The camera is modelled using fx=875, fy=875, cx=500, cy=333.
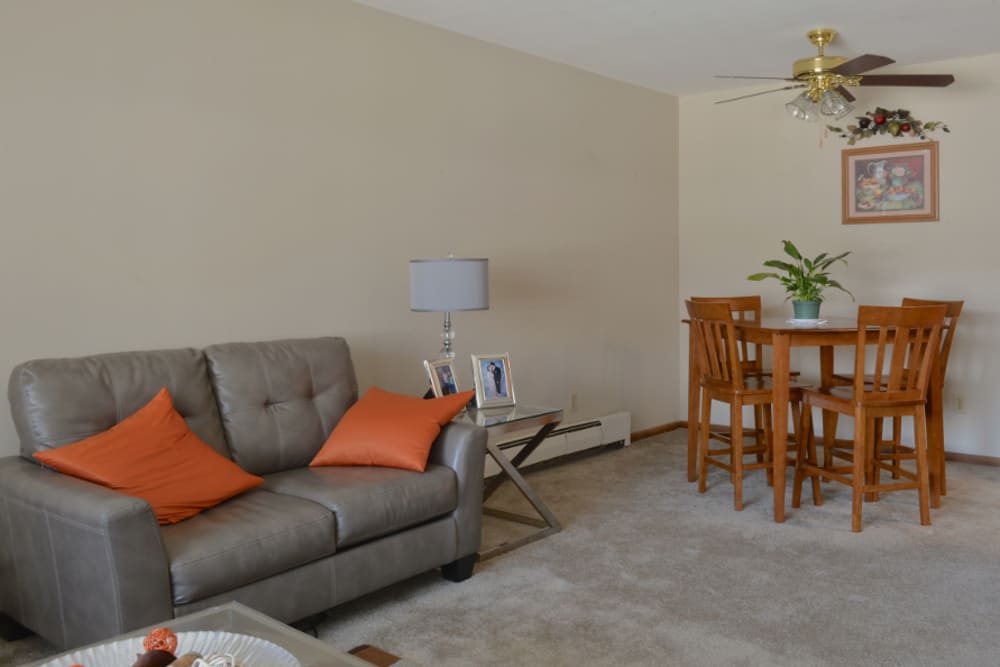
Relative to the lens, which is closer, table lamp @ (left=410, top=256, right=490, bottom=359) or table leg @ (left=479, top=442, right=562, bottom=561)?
table leg @ (left=479, top=442, right=562, bottom=561)

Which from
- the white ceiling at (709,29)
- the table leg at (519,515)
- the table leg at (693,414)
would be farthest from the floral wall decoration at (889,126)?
the table leg at (519,515)

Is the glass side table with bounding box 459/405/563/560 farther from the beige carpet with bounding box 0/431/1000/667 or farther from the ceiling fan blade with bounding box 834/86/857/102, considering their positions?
the ceiling fan blade with bounding box 834/86/857/102

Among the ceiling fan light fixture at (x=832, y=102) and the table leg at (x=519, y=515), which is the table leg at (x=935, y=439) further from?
the table leg at (x=519, y=515)

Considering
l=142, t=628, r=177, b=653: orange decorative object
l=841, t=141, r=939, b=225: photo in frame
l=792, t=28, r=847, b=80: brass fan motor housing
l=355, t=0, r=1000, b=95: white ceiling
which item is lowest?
l=142, t=628, r=177, b=653: orange decorative object

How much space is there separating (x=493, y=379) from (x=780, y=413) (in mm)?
1297

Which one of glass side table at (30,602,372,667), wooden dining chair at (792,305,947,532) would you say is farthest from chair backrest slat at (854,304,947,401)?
glass side table at (30,602,372,667)

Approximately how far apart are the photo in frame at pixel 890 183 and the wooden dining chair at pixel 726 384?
1554 mm

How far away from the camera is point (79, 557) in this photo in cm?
230

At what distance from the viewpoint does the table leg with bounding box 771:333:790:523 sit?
3867 mm

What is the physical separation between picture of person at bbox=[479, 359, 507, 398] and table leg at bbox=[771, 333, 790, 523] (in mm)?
1221

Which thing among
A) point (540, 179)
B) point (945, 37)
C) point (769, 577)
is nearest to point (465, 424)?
point (769, 577)

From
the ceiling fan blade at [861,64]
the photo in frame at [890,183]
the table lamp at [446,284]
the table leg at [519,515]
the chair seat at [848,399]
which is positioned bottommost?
the table leg at [519,515]

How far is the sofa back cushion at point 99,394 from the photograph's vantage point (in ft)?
8.82

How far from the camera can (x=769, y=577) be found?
10.6 ft
